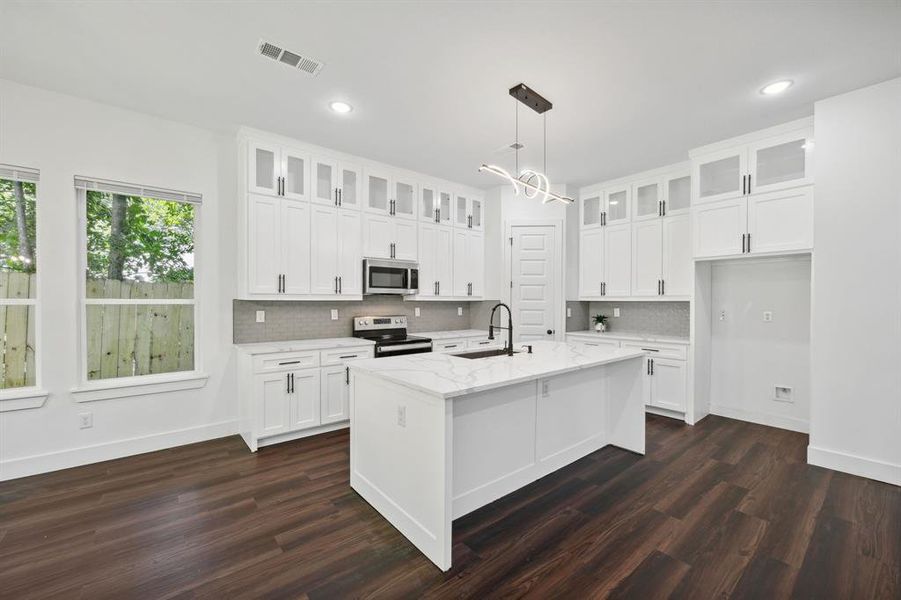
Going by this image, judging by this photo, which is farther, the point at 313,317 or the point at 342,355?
the point at 313,317

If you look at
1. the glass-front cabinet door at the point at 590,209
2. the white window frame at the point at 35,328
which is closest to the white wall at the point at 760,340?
the glass-front cabinet door at the point at 590,209

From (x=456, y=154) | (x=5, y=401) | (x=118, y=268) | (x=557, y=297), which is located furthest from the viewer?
(x=557, y=297)

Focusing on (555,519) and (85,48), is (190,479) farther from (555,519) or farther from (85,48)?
(85,48)

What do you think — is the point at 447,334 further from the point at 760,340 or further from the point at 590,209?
the point at 760,340

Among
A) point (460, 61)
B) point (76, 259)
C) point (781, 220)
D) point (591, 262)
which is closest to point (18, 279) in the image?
point (76, 259)

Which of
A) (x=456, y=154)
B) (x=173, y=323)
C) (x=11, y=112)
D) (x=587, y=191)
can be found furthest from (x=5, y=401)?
(x=587, y=191)

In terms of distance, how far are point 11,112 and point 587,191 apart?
5683 millimetres

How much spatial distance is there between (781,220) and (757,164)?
59cm

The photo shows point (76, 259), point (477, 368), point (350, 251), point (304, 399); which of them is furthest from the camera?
point (350, 251)

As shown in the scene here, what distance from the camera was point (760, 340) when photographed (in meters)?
4.15

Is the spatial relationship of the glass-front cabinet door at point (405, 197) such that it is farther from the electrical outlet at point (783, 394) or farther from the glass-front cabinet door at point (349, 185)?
the electrical outlet at point (783, 394)

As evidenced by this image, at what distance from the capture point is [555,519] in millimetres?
2373

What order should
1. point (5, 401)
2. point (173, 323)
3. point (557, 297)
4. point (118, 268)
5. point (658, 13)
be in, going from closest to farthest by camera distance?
point (658, 13) < point (5, 401) < point (118, 268) < point (173, 323) < point (557, 297)

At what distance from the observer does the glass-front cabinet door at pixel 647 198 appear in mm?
4637
